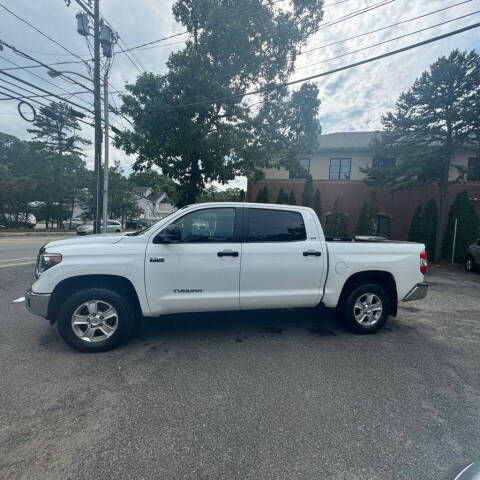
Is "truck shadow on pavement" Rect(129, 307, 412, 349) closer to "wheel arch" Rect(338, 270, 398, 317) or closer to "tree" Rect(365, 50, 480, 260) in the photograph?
"wheel arch" Rect(338, 270, 398, 317)

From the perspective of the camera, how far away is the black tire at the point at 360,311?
157 inches

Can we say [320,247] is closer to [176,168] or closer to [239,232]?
→ [239,232]

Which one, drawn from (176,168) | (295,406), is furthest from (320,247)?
(176,168)

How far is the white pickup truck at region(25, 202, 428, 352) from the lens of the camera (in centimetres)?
328

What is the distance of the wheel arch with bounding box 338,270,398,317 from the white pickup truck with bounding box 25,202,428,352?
0.05ft

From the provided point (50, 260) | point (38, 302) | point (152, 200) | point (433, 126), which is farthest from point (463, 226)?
point (152, 200)

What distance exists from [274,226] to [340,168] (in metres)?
17.9

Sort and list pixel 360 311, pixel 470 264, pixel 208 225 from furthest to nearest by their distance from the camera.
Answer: pixel 470 264
pixel 360 311
pixel 208 225

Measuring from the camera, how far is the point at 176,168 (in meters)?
12.6

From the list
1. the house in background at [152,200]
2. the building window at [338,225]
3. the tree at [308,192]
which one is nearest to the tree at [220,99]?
the tree at [308,192]

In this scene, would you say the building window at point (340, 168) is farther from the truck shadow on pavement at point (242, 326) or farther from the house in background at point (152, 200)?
the house in background at point (152, 200)

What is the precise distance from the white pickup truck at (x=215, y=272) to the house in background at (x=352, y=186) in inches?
550

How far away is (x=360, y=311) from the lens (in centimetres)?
406

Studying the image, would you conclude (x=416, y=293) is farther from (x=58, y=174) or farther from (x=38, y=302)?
(x=58, y=174)
